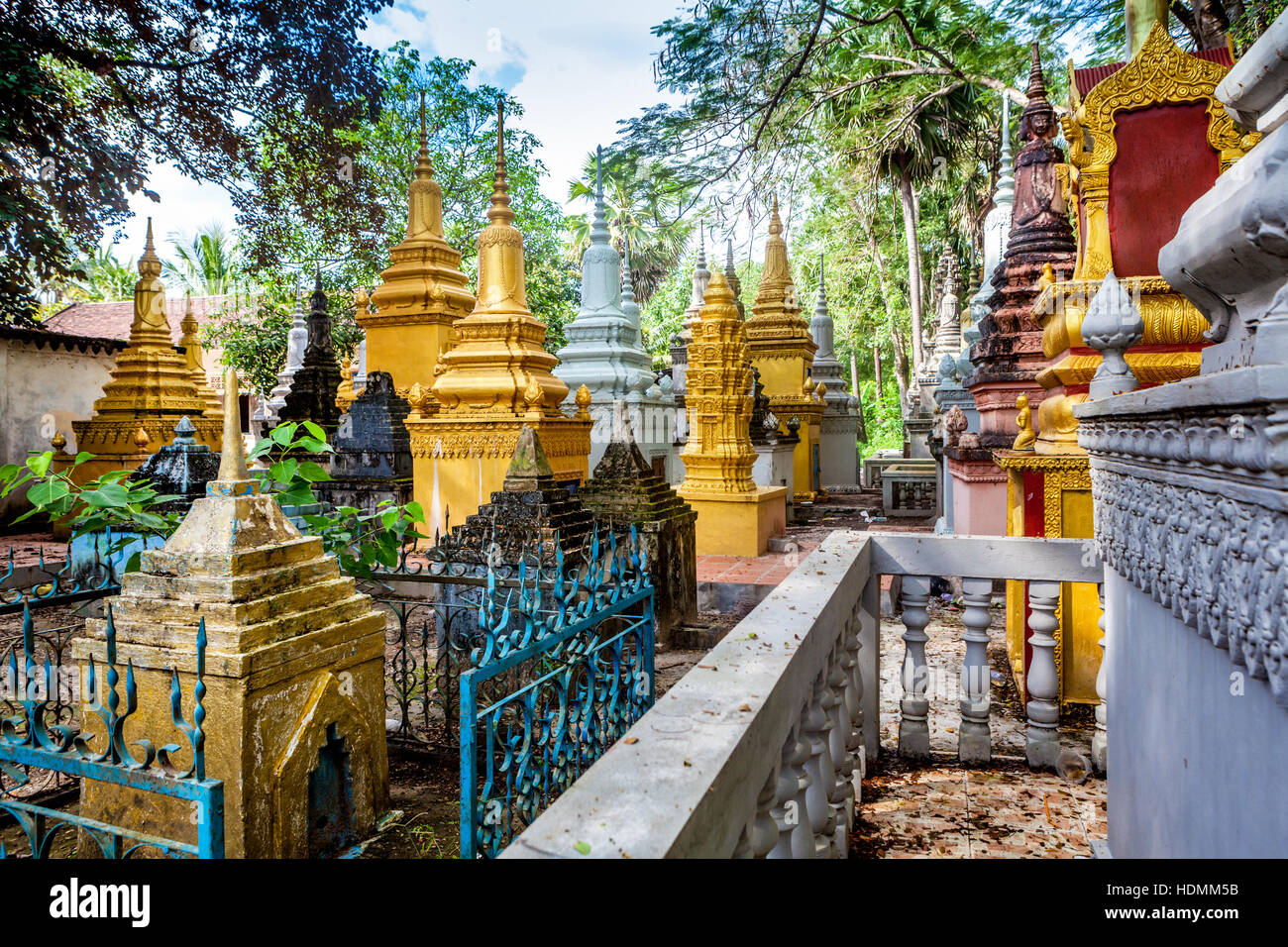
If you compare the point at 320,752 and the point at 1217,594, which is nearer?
the point at 1217,594

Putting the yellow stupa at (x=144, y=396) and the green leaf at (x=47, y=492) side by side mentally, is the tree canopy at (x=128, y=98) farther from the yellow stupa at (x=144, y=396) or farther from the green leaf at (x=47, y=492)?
the green leaf at (x=47, y=492)

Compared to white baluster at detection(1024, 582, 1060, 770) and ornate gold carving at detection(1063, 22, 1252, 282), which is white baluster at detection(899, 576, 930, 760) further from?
ornate gold carving at detection(1063, 22, 1252, 282)

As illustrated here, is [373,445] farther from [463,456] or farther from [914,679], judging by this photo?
[914,679]

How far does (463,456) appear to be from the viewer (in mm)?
8102

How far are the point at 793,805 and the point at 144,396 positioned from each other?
11.8m

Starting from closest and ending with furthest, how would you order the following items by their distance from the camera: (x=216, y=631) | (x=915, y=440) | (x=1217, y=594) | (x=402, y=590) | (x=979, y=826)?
(x=1217, y=594) → (x=216, y=631) → (x=979, y=826) → (x=402, y=590) → (x=915, y=440)

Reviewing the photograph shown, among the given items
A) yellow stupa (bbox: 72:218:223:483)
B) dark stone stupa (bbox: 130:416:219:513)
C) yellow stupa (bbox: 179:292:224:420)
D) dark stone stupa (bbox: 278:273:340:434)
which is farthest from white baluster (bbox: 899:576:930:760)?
yellow stupa (bbox: 179:292:224:420)

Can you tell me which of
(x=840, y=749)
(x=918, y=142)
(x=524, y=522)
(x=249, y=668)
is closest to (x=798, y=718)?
(x=840, y=749)

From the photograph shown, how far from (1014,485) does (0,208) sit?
1141cm

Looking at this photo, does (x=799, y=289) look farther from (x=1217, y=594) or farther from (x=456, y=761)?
(x=1217, y=594)

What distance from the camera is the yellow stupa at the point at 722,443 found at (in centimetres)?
864

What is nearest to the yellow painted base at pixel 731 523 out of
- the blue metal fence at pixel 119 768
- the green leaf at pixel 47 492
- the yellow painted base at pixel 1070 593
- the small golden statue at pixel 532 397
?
the small golden statue at pixel 532 397

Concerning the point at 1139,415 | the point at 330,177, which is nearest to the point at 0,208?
the point at 330,177

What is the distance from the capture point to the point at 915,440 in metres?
16.6
